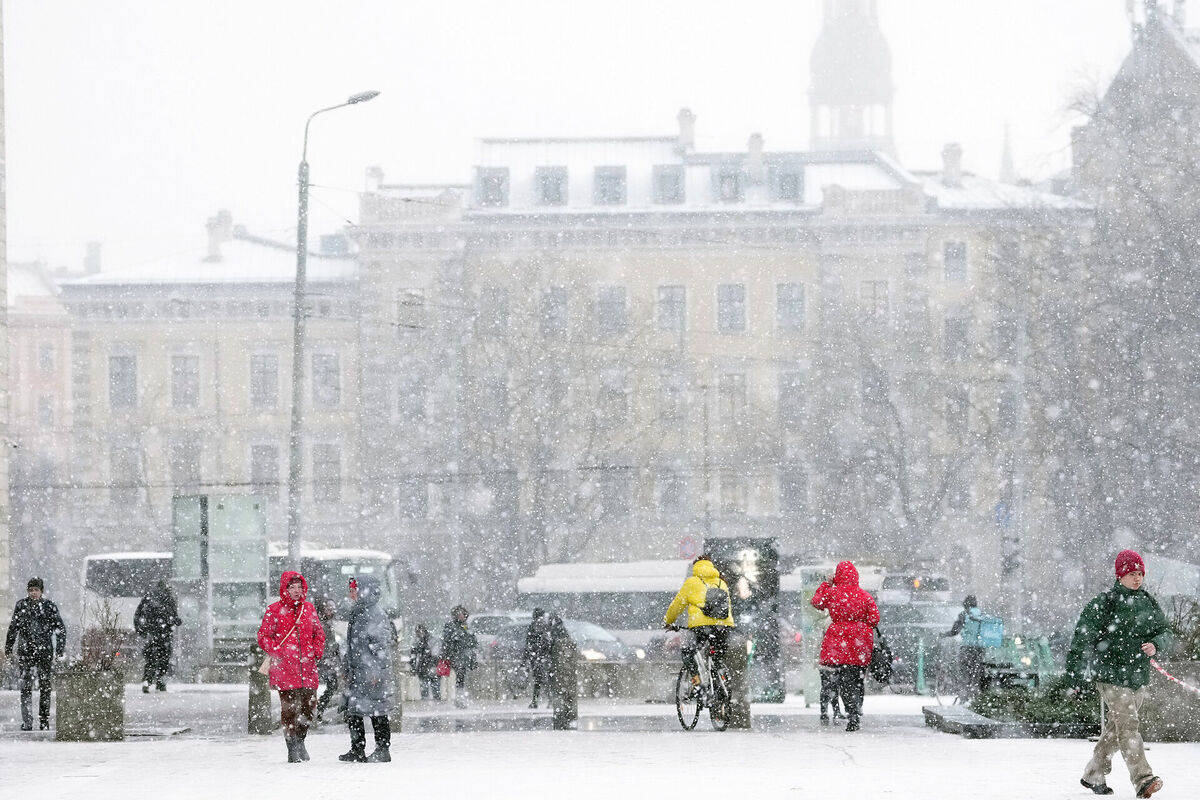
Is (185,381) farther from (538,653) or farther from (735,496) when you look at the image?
(538,653)

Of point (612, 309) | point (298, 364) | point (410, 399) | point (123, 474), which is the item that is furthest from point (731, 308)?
point (298, 364)

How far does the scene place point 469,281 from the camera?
6844cm

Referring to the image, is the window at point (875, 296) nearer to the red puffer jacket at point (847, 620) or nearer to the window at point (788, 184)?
the window at point (788, 184)

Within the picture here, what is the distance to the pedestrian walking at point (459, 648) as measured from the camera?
100 feet

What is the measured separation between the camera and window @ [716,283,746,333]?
234 feet

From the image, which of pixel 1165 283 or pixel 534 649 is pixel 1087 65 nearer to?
pixel 1165 283

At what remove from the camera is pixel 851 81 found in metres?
150

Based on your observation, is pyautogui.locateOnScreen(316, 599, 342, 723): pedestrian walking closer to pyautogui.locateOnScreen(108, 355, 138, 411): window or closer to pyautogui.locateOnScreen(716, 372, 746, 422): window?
pyautogui.locateOnScreen(716, 372, 746, 422): window

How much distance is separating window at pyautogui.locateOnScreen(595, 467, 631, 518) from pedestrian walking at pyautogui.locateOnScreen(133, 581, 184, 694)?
33.5 metres

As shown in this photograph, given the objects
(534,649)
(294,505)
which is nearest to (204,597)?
(294,505)

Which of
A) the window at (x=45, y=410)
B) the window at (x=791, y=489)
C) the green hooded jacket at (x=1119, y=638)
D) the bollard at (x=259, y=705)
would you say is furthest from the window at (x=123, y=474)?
the green hooded jacket at (x=1119, y=638)

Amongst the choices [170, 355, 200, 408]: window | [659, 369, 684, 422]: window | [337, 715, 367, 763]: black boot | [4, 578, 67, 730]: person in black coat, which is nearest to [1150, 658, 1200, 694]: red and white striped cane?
[337, 715, 367, 763]: black boot

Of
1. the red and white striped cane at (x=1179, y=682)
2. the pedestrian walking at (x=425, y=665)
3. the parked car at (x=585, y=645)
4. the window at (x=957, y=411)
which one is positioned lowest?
the parked car at (x=585, y=645)

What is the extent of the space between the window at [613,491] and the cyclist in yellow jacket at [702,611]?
44306mm
